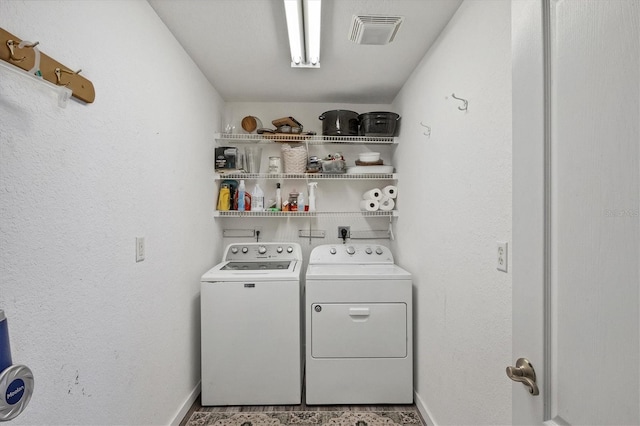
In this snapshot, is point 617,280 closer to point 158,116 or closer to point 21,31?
point 21,31

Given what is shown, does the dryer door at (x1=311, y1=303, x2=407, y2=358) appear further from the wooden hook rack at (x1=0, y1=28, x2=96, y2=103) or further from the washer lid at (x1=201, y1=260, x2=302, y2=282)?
the wooden hook rack at (x1=0, y1=28, x2=96, y2=103)

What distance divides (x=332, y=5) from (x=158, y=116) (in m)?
1.08

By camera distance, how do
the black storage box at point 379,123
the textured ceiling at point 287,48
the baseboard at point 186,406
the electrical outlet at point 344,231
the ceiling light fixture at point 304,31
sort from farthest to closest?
the electrical outlet at point 344,231 < the black storage box at point 379,123 < the baseboard at point 186,406 < the textured ceiling at point 287,48 < the ceiling light fixture at point 304,31

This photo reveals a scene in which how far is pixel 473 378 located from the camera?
52.5 inches

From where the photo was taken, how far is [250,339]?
198 cm

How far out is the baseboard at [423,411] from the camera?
1.77 m

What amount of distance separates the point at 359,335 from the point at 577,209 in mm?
1678

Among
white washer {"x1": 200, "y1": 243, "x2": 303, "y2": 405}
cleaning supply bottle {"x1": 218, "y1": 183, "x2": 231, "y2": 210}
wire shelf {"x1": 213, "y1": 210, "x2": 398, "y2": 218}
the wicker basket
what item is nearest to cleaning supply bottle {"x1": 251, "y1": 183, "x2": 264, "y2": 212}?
wire shelf {"x1": 213, "y1": 210, "x2": 398, "y2": 218}

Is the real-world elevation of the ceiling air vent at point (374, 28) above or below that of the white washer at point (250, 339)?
above

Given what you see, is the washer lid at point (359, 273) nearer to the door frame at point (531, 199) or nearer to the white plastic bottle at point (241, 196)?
the white plastic bottle at point (241, 196)

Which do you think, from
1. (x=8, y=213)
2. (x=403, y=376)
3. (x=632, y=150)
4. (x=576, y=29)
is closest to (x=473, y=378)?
(x=403, y=376)

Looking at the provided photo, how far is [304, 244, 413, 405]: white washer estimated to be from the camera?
200 cm

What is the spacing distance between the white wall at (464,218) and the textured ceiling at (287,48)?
0.17 metres

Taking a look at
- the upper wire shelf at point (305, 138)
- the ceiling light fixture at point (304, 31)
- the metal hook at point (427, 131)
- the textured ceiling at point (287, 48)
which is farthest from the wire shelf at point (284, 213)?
the ceiling light fixture at point (304, 31)
